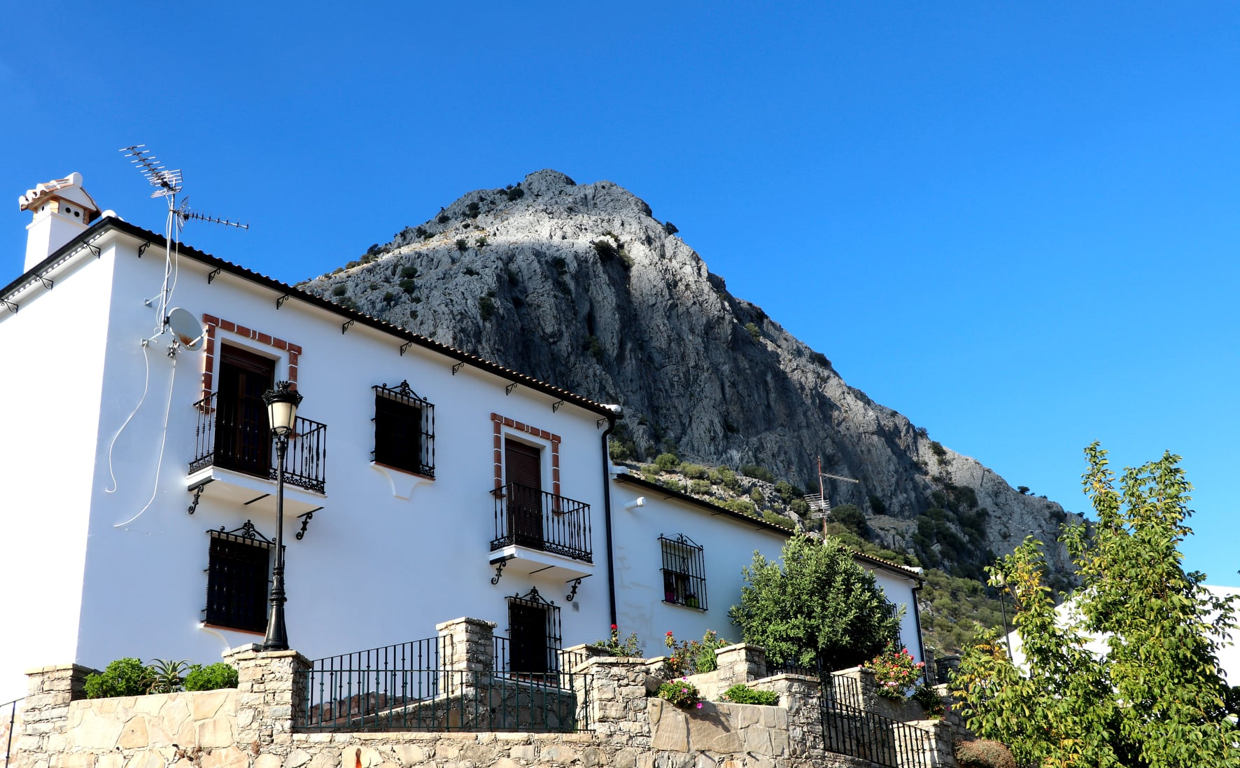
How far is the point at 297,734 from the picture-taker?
13.0 m

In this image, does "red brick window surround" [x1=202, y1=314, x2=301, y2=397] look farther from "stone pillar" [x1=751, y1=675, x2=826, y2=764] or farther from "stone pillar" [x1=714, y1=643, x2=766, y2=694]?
"stone pillar" [x1=751, y1=675, x2=826, y2=764]

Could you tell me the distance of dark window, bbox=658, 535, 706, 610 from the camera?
24.3 metres

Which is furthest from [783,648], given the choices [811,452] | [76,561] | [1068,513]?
[1068,513]

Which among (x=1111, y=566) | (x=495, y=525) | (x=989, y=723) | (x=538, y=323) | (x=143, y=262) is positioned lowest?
(x=989, y=723)

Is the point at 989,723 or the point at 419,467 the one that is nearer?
the point at 989,723

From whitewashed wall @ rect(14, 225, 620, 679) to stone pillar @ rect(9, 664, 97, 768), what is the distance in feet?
2.51

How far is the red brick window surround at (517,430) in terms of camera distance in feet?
70.5

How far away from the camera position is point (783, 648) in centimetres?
2350

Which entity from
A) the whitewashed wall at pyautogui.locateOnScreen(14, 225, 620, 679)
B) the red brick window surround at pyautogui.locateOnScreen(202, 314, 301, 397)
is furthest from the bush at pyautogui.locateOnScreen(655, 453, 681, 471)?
the red brick window surround at pyautogui.locateOnScreen(202, 314, 301, 397)

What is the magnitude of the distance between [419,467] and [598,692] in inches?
262

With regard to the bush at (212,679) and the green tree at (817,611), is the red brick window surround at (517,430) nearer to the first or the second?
the green tree at (817,611)

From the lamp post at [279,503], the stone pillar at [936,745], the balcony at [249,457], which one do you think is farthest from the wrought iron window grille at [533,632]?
the lamp post at [279,503]

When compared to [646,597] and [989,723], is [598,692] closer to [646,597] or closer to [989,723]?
[989,723]

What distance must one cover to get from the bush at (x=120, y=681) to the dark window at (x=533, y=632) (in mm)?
7516
